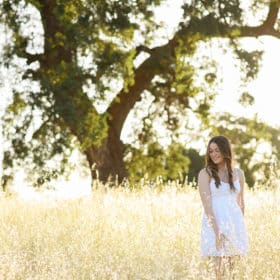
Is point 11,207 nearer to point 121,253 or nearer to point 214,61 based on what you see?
point 121,253

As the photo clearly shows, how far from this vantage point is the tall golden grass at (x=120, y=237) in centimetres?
709

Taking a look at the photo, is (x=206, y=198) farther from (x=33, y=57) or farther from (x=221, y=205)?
(x=33, y=57)

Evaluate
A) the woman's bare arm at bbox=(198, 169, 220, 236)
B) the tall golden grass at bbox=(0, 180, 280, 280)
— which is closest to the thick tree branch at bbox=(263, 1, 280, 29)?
the tall golden grass at bbox=(0, 180, 280, 280)

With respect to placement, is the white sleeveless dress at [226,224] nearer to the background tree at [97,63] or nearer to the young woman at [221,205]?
the young woman at [221,205]

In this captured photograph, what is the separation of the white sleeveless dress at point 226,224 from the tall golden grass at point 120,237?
0.65 ft

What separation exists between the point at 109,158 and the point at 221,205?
40.3 feet

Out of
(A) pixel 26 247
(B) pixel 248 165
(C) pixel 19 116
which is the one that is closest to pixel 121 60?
(C) pixel 19 116

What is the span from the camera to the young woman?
669 cm

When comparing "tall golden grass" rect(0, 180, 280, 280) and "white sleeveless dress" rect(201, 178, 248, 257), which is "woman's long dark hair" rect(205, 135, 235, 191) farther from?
"tall golden grass" rect(0, 180, 280, 280)

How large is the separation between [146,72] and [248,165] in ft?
50.1

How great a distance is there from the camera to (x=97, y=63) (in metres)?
16.7

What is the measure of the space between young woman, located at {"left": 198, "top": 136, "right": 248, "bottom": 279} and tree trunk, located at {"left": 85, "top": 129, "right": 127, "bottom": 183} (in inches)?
467

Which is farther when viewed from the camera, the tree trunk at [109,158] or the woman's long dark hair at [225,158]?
the tree trunk at [109,158]

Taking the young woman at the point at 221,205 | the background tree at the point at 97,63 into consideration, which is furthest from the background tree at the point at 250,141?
the young woman at the point at 221,205
